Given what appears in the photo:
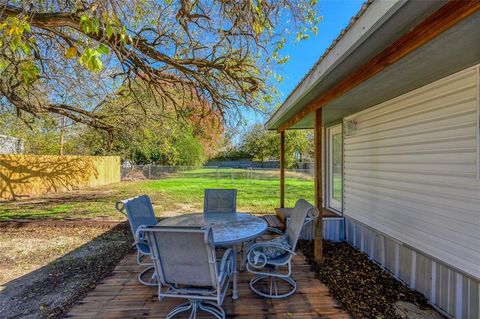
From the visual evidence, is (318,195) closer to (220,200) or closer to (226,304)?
(220,200)

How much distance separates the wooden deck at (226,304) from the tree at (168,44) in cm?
220

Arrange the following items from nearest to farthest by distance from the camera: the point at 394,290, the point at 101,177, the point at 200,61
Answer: the point at 394,290, the point at 200,61, the point at 101,177

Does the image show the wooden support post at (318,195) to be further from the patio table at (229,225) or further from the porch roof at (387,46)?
the patio table at (229,225)

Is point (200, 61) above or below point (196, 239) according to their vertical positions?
above

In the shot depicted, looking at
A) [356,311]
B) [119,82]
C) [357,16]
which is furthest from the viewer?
[119,82]

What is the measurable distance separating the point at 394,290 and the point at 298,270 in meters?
1.16

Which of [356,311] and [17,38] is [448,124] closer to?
[356,311]

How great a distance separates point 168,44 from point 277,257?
12.5 feet

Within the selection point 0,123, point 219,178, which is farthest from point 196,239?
point 219,178

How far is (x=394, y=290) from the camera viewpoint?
329 centimetres

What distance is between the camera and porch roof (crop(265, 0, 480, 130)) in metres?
1.57

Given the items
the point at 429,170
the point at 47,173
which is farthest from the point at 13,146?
the point at 429,170

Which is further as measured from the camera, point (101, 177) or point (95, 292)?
point (101, 177)

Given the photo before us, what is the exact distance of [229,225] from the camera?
10.5 ft
